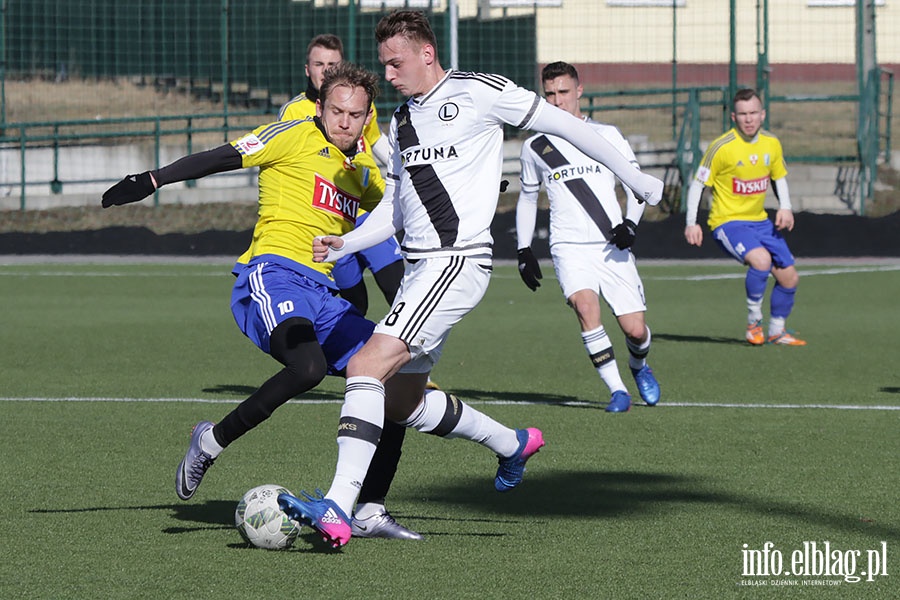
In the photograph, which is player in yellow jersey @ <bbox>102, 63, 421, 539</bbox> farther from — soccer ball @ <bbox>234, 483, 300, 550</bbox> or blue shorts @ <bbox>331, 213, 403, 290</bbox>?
blue shorts @ <bbox>331, 213, 403, 290</bbox>

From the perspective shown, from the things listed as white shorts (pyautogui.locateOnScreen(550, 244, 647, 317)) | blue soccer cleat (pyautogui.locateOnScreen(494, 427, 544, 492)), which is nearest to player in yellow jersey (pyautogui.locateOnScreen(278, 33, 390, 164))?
white shorts (pyautogui.locateOnScreen(550, 244, 647, 317))

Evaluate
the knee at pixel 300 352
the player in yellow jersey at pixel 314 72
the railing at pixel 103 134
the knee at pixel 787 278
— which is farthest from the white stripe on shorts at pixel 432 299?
the railing at pixel 103 134

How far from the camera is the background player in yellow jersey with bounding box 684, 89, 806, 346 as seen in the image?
1230 cm

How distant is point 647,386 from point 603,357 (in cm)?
33

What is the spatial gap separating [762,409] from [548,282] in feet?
30.4

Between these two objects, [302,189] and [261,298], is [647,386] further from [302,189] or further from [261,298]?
[261,298]

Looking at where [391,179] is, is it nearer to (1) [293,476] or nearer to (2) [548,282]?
(1) [293,476]

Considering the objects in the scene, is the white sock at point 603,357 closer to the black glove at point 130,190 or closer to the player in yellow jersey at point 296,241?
the player in yellow jersey at point 296,241

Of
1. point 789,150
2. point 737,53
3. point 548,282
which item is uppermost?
point 737,53

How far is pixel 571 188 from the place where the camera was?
913cm

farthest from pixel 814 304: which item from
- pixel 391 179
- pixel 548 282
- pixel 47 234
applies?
pixel 47 234

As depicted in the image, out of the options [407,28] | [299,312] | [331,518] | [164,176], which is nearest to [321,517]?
[331,518]

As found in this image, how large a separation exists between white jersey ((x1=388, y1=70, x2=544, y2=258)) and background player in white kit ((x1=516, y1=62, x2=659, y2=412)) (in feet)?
10.1

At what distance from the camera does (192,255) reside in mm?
21625
